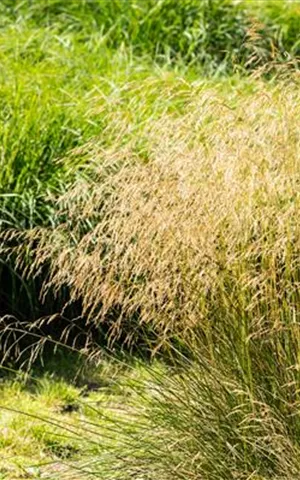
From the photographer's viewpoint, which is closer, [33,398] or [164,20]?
[33,398]

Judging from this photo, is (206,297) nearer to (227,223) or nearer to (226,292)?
(226,292)

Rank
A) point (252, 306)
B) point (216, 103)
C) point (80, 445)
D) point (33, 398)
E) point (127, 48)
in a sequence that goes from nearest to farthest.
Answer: point (252, 306)
point (216, 103)
point (80, 445)
point (33, 398)
point (127, 48)

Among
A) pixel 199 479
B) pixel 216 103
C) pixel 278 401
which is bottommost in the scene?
pixel 199 479

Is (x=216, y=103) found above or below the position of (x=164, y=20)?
above

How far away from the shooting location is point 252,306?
394 centimetres

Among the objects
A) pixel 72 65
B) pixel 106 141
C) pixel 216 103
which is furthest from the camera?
pixel 72 65

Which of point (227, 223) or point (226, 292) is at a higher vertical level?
point (227, 223)

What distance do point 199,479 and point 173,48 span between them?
520cm

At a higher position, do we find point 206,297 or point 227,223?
point 227,223

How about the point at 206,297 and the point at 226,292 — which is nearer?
the point at 226,292

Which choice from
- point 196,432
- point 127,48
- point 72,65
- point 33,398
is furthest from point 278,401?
point 127,48

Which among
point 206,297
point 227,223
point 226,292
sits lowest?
point 206,297

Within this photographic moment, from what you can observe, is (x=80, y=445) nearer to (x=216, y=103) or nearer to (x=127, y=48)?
(x=216, y=103)

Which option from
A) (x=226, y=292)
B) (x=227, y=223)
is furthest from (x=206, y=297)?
(x=227, y=223)
